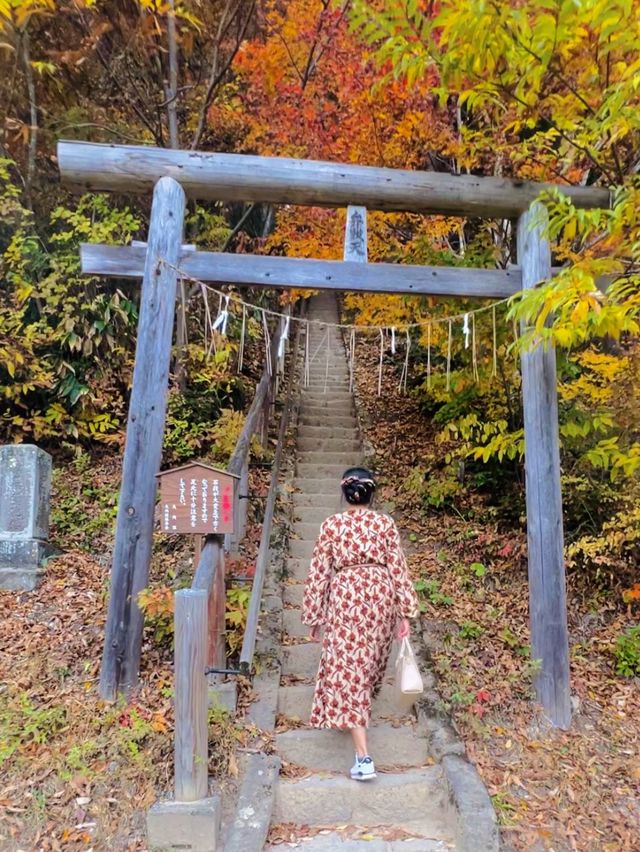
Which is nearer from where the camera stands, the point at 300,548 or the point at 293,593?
the point at 293,593

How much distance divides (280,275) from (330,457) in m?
4.36

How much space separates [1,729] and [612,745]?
4.25 metres

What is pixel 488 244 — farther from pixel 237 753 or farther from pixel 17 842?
pixel 17 842

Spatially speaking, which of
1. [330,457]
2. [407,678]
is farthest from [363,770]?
[330,457]

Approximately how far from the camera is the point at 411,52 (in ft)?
12.9

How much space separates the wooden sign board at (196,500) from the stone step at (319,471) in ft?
13.0

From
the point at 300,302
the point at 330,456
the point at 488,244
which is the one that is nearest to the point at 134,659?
the point at 330,456

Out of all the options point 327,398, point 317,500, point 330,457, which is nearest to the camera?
point 317,500

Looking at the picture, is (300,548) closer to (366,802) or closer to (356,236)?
(366,802)

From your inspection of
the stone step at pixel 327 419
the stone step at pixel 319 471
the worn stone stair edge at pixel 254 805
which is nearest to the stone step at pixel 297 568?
the stone step at pixel 319 471

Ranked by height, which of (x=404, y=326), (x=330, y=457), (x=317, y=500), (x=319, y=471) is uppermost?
(x=404, y=326)

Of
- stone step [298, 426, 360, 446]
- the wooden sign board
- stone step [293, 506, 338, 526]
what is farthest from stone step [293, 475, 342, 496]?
the wooden sign board

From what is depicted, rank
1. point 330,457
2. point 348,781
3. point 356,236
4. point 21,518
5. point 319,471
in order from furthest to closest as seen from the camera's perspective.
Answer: point 330,457 → point 319,471 → point 21,518 → point 356,236 → point 348,781

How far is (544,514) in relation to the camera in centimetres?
445
